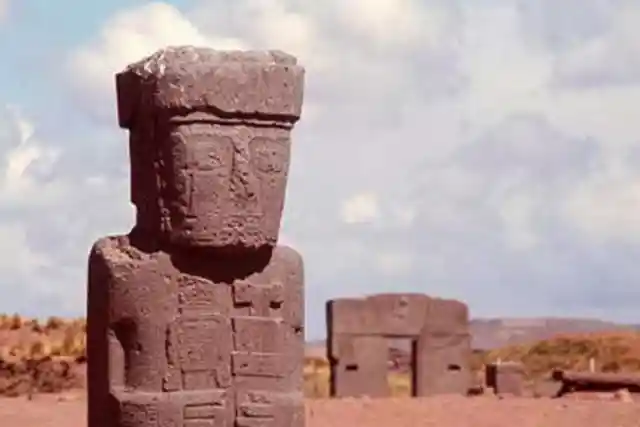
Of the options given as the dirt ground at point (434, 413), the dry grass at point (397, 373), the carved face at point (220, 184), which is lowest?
the dirt ground at point (434, 413)

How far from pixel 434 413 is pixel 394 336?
213 inches

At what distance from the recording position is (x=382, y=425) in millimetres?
19141

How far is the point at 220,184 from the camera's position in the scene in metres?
9.23

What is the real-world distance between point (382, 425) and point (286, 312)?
9.78 meters

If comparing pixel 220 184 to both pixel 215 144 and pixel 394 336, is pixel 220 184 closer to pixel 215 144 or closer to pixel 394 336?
pixel 215 144

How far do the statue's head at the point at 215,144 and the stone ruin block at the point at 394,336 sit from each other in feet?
51.8

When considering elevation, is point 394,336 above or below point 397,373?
below

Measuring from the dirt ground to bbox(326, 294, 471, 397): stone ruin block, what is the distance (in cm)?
406

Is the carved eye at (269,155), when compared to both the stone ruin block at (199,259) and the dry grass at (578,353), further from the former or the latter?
the dry grass at (578,353)

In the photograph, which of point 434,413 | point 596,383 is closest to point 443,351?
point 596,383

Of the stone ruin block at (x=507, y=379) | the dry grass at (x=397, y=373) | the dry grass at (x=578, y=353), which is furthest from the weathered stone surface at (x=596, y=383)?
the dry grass at (x=578, y=353)

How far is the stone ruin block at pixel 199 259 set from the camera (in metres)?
9.21

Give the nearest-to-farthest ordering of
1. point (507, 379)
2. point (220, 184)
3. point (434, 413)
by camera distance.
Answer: point (220, 184) → point (434, 413) → point (507, 379)

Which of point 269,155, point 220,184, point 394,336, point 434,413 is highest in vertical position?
point 394,336
